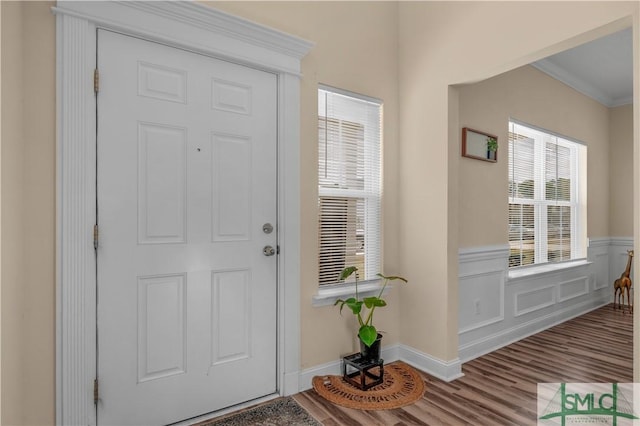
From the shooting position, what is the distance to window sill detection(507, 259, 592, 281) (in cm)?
343

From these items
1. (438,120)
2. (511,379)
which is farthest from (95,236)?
(511,379)

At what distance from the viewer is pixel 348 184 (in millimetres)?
2613

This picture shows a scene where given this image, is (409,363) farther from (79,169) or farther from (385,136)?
(79,169)

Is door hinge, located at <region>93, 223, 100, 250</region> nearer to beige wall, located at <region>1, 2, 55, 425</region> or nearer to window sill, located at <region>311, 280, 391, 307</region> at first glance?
beige wall, located at <region>1, 2, 55, 425</region>

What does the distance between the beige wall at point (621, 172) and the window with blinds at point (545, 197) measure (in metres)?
0.75

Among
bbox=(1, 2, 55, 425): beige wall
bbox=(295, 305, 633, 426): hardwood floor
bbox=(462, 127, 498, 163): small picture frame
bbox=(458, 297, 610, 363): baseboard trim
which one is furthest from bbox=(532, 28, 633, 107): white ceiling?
bbox=(1, 2, 55, 425): beige wall

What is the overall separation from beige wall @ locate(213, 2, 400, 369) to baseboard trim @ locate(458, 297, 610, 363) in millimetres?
644

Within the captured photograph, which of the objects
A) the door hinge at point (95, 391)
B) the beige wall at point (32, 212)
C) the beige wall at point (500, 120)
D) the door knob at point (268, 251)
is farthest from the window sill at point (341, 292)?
the beige wall at point (32, 212)

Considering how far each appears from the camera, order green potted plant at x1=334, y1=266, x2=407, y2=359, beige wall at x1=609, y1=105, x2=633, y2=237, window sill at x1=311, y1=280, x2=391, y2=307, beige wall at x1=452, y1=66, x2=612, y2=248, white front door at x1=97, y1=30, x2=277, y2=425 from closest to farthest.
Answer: white front door at x1=97, y1=30, x2=277, y2=425, green potted plant at x1=334, y1=266, x2=407, y2=359, window sill at x1=311, y1=280, x2=391, y2=307, beige wall at x1=452, y1=66, x2=612, y2=248, beige wall at x1=609, y1=105, x2=633, y2=237

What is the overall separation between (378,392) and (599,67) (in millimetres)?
4253

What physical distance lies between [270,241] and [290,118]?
0.80 meters

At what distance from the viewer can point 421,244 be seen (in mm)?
2703

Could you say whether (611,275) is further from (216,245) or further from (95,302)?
(95,302)

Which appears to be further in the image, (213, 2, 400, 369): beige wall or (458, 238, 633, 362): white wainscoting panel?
(458, 238, 633, 362): white wainscoting panel
